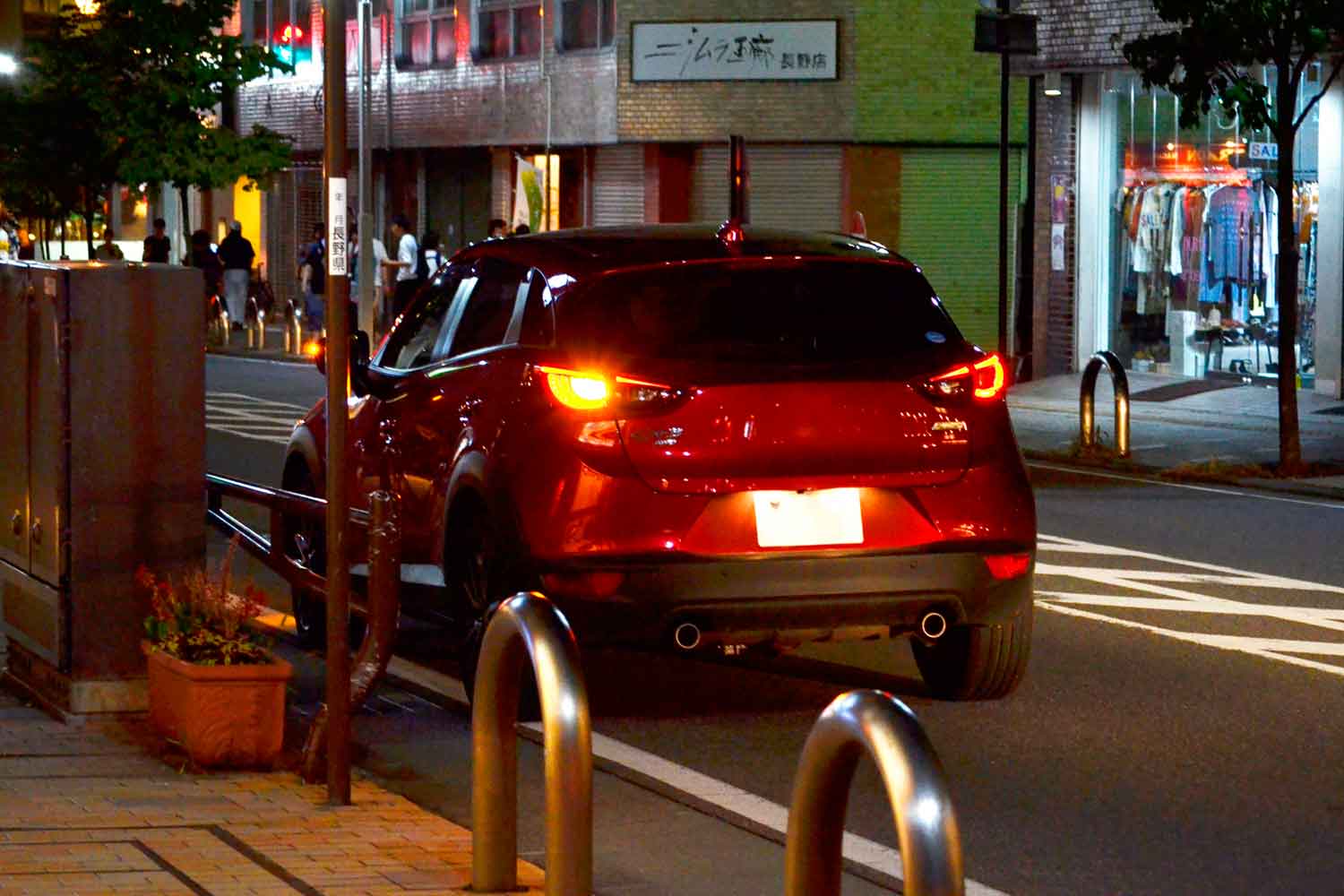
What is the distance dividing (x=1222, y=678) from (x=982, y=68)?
25431 millimetres

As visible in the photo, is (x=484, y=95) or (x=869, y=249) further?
(x=484, y=95)

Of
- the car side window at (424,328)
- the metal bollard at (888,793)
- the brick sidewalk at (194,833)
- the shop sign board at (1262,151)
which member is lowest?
the brick sidewalk at (194,833)

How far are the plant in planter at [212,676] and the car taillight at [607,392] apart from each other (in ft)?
4.19

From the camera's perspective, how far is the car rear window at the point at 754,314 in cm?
916

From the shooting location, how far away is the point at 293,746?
8.87m

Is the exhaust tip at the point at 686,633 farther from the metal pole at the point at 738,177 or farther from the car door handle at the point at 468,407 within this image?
the metal pole at the point at 738,177

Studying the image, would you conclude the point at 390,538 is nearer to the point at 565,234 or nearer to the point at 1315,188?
Result: the point at 565,234

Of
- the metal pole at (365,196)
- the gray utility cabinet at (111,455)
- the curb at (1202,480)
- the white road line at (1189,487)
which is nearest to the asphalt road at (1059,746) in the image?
the gray utility cabinet at (111,455)

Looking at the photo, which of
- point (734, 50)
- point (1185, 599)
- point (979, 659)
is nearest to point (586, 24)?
point (734, 50)

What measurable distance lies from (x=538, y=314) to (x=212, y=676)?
189cm

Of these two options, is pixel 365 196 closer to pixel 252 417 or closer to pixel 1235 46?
pixel 252 417

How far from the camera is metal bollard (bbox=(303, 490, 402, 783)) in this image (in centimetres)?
812

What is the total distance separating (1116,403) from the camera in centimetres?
2009

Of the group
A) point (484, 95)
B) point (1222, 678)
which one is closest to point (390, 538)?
point (1222, 678)
